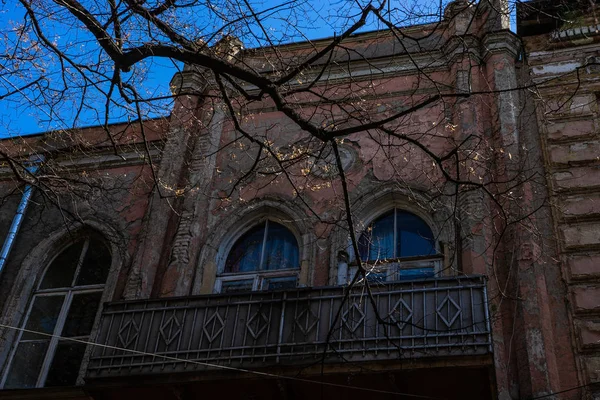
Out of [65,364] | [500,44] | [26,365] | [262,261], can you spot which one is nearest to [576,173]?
[500,44]

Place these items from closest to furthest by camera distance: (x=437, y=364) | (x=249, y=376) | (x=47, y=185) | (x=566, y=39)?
(x=437, y=364) < (x=249, y=376) < (x=47, y=185) < (x=566, y=39)

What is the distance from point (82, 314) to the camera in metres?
9.39

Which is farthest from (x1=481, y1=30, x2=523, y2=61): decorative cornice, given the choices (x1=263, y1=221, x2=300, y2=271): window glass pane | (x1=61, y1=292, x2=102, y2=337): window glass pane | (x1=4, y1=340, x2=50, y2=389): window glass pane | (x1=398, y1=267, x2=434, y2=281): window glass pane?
(x1=4, y1=340, x2=50, y2=389): window glass pane

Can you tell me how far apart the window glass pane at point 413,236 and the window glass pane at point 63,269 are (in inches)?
159

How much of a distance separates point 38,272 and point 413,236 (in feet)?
15.1

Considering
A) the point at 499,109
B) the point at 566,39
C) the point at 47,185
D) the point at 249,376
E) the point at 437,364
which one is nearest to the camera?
the point at 437,364

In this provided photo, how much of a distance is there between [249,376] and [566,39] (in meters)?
5.60

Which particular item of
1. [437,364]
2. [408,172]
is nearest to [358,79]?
[408,172]

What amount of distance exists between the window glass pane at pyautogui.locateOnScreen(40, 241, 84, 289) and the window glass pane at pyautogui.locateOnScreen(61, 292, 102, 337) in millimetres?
379

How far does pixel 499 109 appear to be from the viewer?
28.7ft

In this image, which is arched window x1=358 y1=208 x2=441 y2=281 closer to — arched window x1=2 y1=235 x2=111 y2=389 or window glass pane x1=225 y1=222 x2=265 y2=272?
window glass pane x1=225 y1=222 x2=265 y2=272

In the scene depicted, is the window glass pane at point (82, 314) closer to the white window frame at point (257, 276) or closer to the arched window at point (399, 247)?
the white window frame at point (257, 276)

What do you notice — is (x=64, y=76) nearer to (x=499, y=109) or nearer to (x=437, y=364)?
(x=437, y=364)

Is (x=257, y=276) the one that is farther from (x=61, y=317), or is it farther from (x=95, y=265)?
(x=61, y=317)
